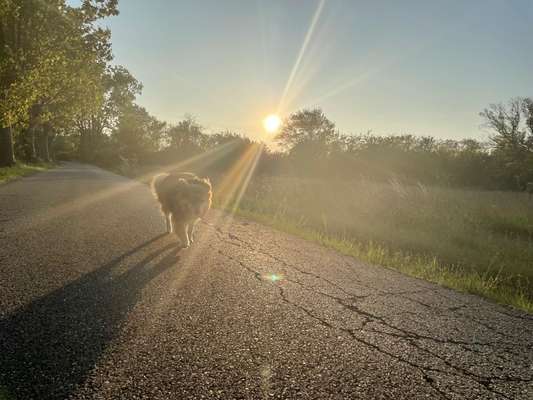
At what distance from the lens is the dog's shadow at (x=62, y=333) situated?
194 centimetres

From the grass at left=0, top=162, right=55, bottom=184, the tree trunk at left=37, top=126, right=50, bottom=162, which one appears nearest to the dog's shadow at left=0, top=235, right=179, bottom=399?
the grass at left=0, top=162, right=55, bottom=184

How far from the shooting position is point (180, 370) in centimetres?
217

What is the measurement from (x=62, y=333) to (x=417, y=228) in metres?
10.9

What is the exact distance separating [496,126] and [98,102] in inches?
1853

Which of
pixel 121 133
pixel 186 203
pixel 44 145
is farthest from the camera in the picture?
pixel 121 133

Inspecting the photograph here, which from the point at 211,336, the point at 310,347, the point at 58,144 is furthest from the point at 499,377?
the point at 58,144

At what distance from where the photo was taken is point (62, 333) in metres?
2.53

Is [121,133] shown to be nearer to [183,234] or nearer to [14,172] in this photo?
[14,172]

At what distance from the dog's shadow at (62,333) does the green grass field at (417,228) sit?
438cm

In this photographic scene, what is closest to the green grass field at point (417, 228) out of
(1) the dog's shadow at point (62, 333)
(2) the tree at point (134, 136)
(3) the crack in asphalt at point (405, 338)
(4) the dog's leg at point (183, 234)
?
(3) the crack in asphalt at point (405, 338)

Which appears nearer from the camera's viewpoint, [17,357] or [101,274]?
[17,357]

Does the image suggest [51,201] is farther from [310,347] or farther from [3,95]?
[3,95]

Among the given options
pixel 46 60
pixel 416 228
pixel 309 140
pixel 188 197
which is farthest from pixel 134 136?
pixel 188 197

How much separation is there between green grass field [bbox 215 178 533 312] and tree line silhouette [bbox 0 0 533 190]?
3.99 metres
